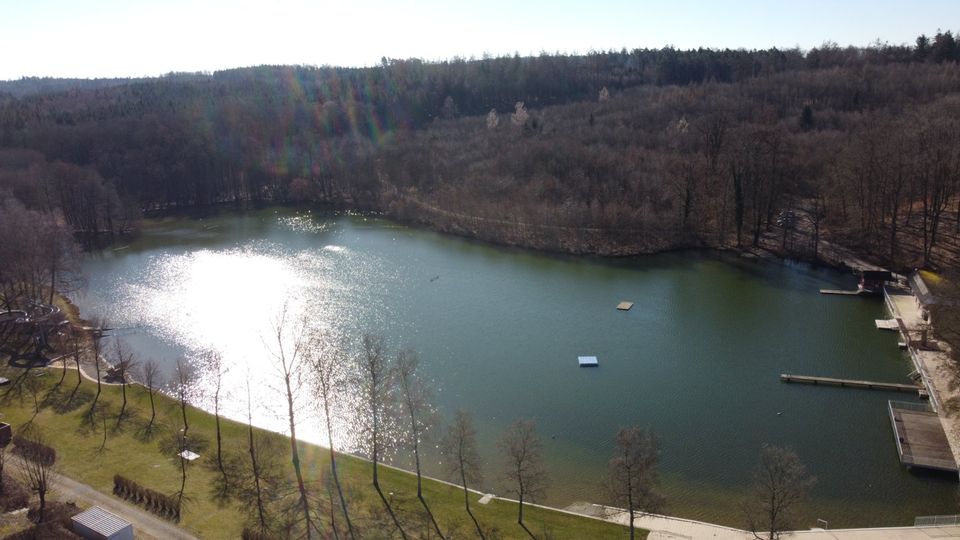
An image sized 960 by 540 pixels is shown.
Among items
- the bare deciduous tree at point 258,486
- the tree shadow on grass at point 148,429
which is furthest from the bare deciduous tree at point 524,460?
the tree shadow on grass at point 148,429

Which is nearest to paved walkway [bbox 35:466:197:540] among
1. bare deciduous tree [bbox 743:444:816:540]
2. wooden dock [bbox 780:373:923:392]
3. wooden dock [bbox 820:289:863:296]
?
bare deciduous tree [bbox 743:444:816:540]

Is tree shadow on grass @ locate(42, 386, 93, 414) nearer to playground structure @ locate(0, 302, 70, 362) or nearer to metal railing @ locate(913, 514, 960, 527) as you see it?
playground structure @ locate(0, 302, 70, 362)

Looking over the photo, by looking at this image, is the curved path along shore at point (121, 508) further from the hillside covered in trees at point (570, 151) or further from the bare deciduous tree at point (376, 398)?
the hillside covered in trees at point (570, 151)

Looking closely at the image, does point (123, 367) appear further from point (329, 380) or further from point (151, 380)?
point (329, 380)

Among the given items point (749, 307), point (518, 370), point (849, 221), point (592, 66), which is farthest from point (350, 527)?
point (592, 66)

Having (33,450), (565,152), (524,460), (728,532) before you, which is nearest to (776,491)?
(728,532)
